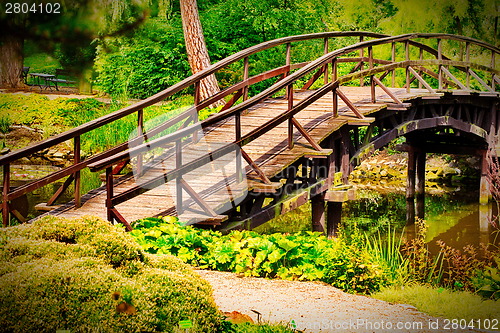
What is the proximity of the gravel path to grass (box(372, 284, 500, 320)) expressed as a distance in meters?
0.33

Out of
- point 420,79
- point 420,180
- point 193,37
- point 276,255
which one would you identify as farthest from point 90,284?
point 420,180

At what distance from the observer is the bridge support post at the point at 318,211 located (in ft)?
35.6

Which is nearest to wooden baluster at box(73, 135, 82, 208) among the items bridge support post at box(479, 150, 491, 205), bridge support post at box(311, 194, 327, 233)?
bridge support post at box(311, 194, 327, 233)

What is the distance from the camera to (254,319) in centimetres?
552

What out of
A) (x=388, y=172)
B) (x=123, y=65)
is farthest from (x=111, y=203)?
(x=388, y=172)

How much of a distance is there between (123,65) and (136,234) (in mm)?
15639

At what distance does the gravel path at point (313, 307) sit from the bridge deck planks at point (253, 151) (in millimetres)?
1758

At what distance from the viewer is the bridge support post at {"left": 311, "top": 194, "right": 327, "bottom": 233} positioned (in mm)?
10859

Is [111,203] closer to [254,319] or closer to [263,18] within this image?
[254,319]

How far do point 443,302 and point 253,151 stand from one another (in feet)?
14.0

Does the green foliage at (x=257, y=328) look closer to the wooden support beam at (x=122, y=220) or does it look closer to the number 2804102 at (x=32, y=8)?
the wooden support beam at (x=122, y=220)

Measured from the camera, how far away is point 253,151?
398 inches

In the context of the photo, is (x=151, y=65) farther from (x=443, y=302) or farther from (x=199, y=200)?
(x=443, y=302)

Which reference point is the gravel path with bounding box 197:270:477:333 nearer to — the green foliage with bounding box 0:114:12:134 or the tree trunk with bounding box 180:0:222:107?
the tree trunk with bounding box 180:0:222:107
